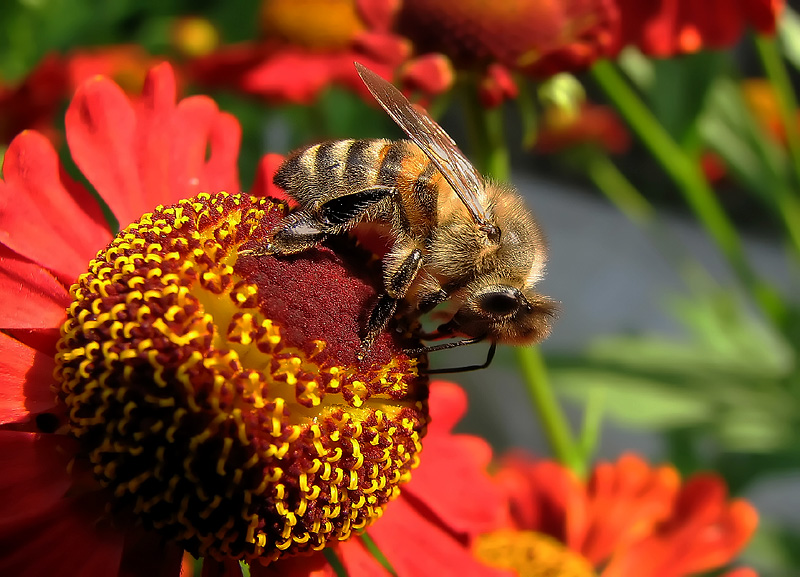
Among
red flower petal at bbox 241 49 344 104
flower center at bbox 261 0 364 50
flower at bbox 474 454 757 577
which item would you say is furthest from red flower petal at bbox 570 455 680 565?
flower center at bbox 261 0 364 50

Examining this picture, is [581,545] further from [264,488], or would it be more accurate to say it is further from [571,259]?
[571,259]

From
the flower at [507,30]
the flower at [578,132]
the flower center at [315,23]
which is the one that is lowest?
the flower at [507,30]

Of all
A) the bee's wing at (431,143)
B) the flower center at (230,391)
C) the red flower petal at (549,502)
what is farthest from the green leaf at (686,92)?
the flower center at (230,391)

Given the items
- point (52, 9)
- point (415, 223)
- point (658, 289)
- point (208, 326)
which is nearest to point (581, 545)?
point (415, 223)

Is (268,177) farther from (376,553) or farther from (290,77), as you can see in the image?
(290,77)

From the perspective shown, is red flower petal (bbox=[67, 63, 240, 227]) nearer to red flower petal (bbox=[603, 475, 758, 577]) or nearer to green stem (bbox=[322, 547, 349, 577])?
green stem (bbox=[322, 547, 349, 577])

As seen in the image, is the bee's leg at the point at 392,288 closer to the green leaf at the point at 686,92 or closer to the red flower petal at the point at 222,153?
the red flower petal at the point at 222,153
